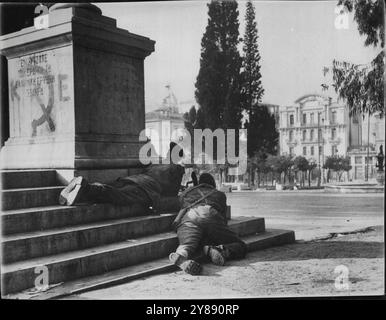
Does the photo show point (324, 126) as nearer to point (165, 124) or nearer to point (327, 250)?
point (165, 124)

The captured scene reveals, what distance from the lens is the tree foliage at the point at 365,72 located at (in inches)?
202

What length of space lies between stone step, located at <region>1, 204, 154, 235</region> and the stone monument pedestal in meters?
0.61

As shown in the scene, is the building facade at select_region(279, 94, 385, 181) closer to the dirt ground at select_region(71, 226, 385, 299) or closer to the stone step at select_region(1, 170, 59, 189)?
the dirt ground at select_region(71, 226, 385, 299)

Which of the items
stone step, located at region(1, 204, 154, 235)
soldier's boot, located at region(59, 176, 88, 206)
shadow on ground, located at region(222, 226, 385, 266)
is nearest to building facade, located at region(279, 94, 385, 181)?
shadow on ground, located at region(222, 226, 385, 266)

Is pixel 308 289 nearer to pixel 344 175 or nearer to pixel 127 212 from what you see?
pixel 127 212

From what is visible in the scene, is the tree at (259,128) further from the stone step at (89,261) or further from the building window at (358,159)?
the building window at (358,159)

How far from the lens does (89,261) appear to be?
3.89m

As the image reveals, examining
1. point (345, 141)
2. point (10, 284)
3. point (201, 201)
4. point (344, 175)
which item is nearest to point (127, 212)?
point (201, 201)

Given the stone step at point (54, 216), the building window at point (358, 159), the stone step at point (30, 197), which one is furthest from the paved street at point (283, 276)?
the building window at point (358, 159)

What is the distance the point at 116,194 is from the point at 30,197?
34.1 inches

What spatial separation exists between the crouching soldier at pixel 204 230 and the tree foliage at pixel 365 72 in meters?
2.43

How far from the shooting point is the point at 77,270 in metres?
3.81

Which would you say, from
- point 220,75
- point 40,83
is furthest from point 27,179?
point 220,75

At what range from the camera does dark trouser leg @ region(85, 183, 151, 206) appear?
4.54 m
